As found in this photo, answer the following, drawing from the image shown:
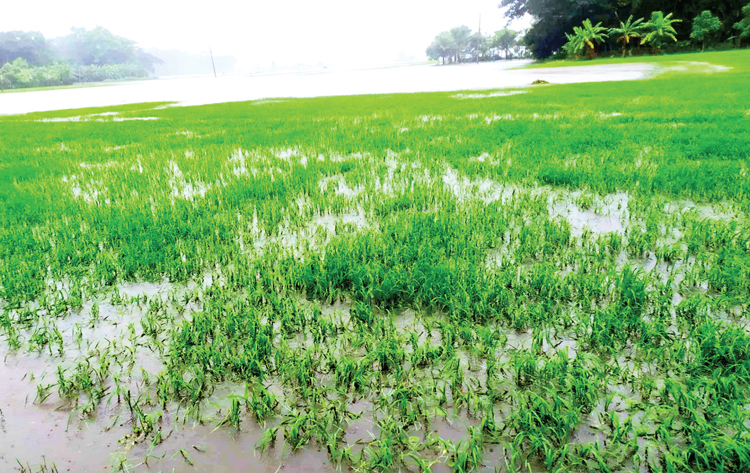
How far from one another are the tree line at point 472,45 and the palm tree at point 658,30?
2051 inches

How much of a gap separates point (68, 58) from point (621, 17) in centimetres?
16501

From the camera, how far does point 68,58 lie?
A: 144 m

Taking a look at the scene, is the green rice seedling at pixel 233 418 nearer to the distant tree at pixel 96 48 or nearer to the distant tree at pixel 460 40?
the distant tree at pixel 460 40

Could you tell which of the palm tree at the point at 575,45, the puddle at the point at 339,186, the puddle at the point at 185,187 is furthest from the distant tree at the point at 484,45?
the puddle at the point at 185,187

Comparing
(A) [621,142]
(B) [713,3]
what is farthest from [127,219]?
(B) [713,3]

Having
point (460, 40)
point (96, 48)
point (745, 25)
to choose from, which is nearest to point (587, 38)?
point (745, 25)

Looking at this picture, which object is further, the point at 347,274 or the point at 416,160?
the point at 416,160

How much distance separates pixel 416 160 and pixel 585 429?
662cm

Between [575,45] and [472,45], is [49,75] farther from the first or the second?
[472,45]

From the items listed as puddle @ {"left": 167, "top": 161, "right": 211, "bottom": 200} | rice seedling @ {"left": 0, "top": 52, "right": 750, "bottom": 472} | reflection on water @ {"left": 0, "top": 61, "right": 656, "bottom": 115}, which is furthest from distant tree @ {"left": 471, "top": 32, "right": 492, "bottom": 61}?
rice seedling @ {"left": 0, "top": 52, "right": 750, "bottom": 472}

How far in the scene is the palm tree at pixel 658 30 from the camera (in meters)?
50.7

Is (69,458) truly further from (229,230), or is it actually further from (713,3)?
(713,3)

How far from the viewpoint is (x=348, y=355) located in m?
2.61

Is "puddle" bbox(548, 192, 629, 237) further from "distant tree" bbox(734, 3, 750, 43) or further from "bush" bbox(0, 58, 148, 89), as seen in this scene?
"bush" bbox(0, 58, 148, 89)
